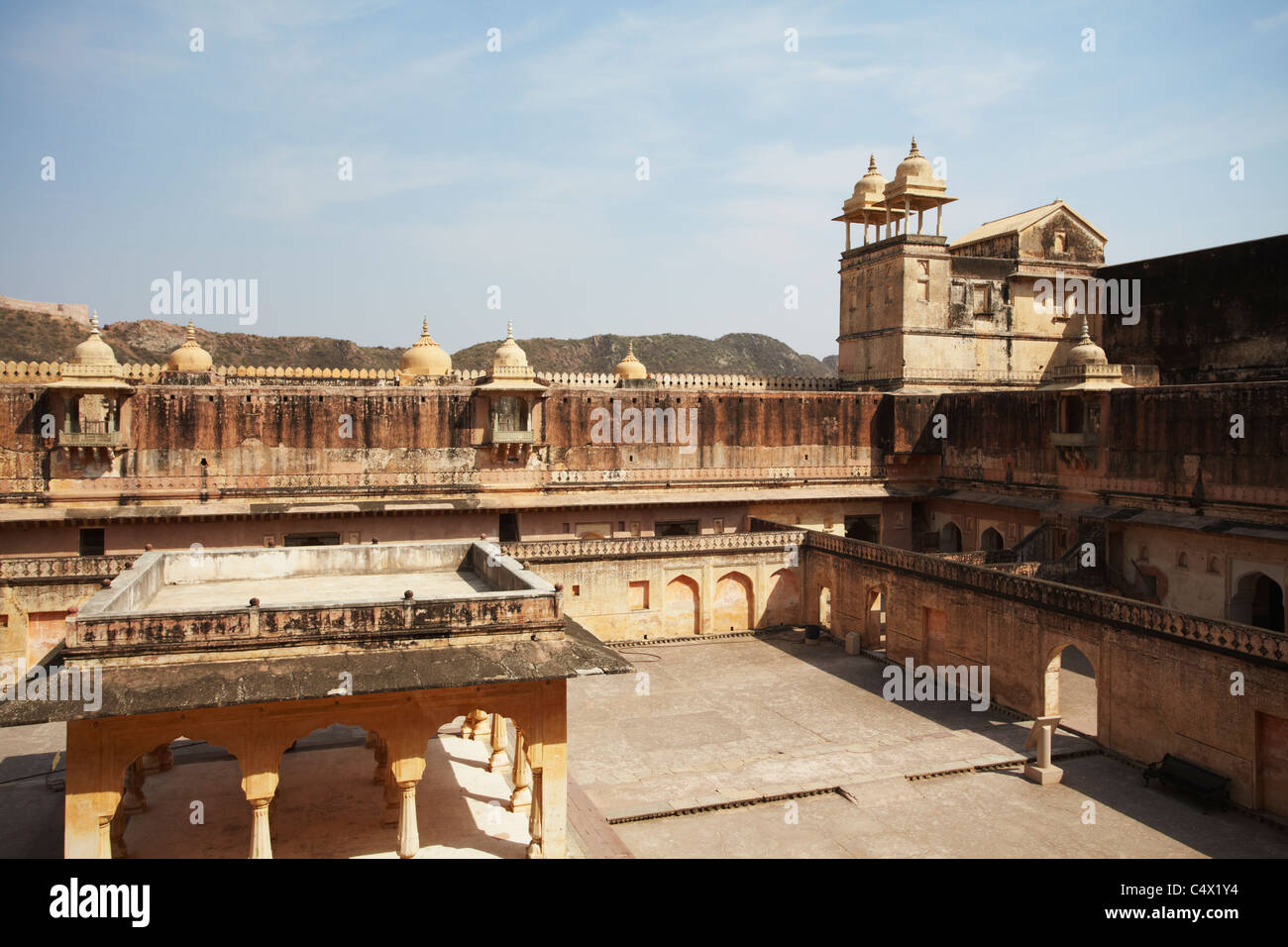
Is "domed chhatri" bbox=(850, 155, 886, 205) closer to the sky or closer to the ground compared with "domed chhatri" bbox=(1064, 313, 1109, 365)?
closer to the sky

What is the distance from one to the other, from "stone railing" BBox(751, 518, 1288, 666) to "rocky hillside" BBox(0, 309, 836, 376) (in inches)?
1789

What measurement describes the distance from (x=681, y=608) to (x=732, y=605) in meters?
1.63

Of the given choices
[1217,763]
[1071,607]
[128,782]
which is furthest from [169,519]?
[1217,763]

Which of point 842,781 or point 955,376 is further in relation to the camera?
point 955,376

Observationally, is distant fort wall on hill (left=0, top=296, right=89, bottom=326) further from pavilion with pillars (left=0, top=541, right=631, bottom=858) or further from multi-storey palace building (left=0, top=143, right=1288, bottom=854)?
pavilion with pillars (left=0, top=541, right=631, bottom=858)

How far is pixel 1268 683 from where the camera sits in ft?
49.2

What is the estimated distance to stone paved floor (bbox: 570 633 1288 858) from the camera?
14.6 metres

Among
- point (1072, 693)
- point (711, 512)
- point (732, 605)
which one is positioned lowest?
point (1072, 693)

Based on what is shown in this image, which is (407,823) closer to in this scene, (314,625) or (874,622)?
(314,625)

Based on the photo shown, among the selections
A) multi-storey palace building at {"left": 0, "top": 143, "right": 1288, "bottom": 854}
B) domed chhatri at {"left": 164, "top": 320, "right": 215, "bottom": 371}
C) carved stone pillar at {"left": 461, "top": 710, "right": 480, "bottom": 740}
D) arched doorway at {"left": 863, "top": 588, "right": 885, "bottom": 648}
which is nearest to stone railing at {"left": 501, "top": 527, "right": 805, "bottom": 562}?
multi-storey palace building at {"left": 0, "top": 143, "right": 1288, "bottom": 854}

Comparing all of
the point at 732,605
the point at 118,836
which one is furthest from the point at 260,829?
the point at 732,605

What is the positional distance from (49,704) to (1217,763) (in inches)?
653

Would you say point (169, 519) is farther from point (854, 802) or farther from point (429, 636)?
point (854, 802)

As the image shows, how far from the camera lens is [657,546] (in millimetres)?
28125
